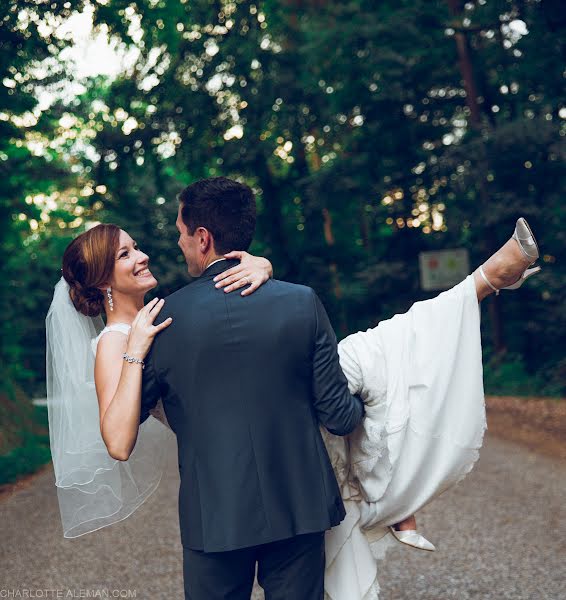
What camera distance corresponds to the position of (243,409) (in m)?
2.56

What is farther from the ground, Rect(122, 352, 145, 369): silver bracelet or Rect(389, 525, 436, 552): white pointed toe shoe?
Rect(122, 352, 145, 369): silver bracelet

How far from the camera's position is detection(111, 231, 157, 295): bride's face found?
304 cm

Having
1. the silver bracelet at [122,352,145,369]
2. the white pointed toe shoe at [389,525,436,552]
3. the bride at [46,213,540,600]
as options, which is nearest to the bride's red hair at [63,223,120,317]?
the bride at [46,213,540,600]

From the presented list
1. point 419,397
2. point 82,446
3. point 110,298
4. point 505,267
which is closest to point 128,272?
point 110,298

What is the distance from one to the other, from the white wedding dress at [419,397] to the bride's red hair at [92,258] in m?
0.23

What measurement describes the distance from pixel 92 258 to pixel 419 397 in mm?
1284

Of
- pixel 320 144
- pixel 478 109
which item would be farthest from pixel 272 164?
pixel 478 109

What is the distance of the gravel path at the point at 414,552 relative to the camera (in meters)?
5.41

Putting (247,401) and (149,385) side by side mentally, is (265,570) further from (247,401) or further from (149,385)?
(149,385)

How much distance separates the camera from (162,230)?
69.7ft

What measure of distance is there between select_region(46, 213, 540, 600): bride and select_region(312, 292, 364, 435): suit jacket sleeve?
Answer: 232 millimetres

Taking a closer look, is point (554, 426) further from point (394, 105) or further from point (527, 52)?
point (394, 105)

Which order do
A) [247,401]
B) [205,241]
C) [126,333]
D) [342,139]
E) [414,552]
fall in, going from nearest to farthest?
[247,401], [205,241], [126,333], [414,552], [342,139]

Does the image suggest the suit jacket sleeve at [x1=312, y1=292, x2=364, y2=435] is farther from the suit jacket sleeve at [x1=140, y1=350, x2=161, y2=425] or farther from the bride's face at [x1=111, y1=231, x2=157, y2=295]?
the bride's face at [x1=111, y1=231, x2=157, y2=295]
